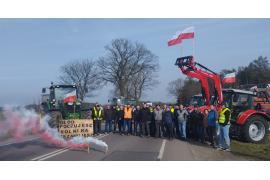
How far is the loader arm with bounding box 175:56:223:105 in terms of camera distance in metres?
19.5

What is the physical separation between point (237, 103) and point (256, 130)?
1721 millimetres

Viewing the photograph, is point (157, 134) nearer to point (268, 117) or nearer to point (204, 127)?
point (204, 127)

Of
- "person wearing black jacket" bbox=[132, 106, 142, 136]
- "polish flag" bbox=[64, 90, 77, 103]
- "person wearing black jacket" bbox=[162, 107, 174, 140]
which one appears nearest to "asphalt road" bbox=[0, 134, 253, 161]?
"person wearing black jacket" bbox=[162, 107, 174, 140]

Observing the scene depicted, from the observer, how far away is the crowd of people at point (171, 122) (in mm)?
16119

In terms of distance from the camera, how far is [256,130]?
18.2 m

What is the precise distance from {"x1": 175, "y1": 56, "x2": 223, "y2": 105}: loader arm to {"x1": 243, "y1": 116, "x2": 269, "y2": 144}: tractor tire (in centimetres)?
207

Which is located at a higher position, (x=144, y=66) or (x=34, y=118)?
(x=144, y=66)

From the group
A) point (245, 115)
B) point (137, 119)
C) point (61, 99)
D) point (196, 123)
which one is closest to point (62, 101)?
point (61, 99)

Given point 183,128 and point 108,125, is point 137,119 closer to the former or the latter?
point 108,125

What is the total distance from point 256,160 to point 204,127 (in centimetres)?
484

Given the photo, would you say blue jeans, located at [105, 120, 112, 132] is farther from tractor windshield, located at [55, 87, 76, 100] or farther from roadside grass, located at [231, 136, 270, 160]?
tractor windshield, located at [55, 87, 76, 100]

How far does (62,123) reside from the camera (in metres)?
16.8

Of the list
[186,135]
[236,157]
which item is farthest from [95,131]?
[236,157]
